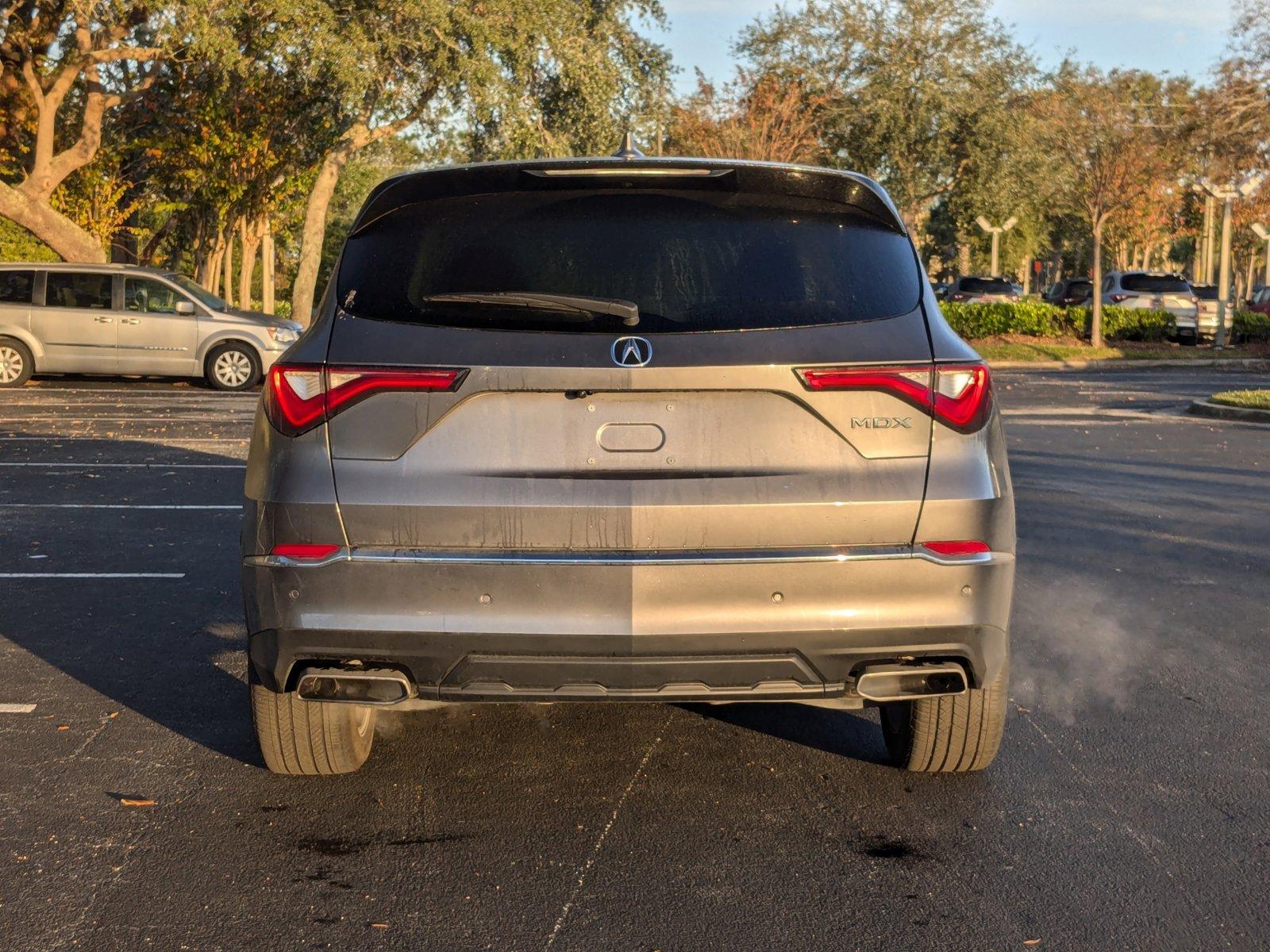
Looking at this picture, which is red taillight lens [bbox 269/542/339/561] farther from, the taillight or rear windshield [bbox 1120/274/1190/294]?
rear windshield [bbox 1120/274/1190/294]

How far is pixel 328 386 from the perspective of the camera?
12.8ft

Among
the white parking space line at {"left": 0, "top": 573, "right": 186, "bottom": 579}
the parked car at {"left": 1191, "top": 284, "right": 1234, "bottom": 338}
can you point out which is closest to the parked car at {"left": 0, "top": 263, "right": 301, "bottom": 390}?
the white parking space line at {"left": 0, "top": 573, "right": 186, "bottom": 579}

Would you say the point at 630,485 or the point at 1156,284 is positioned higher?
the point at 1156,284

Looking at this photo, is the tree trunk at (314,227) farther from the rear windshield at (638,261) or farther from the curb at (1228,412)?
the rear windshield at (638,261)

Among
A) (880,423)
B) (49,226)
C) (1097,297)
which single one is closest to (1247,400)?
(1097,297)

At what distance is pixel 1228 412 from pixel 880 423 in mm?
16523

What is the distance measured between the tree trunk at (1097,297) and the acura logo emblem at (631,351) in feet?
105

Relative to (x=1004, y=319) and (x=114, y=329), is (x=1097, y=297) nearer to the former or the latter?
(x=1004, y=319)

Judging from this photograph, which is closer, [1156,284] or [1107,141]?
[1107,141]

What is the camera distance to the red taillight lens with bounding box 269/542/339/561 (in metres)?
3.86

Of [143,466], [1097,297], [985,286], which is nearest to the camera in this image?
[143,466]

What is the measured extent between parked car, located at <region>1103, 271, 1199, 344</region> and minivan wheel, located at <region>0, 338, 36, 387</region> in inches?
1027

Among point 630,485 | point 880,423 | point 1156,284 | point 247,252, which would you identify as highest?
point 247,252

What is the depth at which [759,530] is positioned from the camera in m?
3.80
